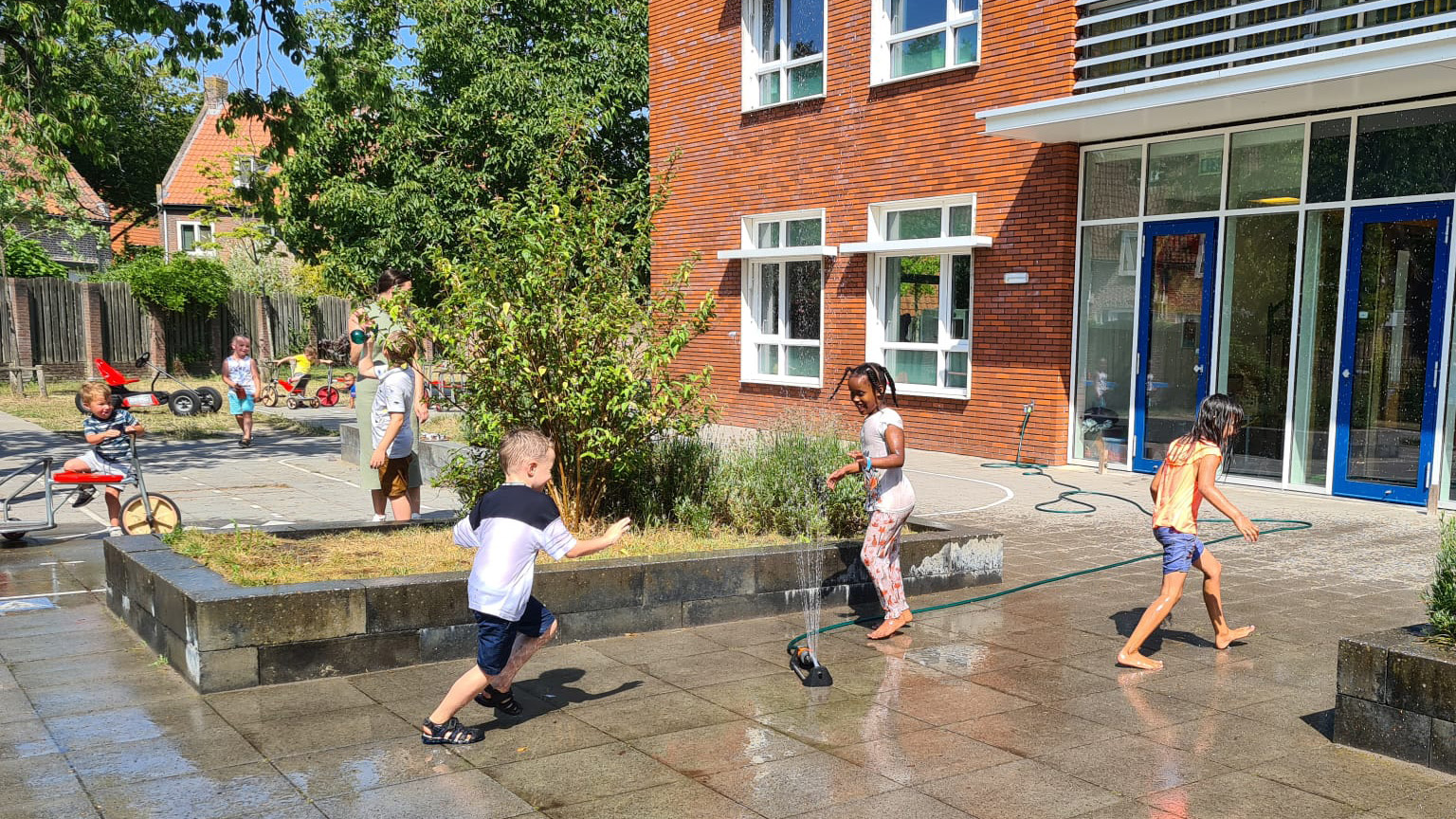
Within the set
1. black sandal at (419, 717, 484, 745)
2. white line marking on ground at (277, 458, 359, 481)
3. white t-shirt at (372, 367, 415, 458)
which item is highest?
white t-shirt at (372, 367, 415, 458)

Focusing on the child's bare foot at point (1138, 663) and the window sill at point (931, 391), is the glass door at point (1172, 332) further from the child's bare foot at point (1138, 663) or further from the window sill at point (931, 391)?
the child's bare foot at point (1138, 663)

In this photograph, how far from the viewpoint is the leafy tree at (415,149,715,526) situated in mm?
7469

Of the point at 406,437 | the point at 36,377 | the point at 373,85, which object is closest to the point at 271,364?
the point at 36,377

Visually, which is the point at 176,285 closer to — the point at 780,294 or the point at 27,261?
the point at 27,261

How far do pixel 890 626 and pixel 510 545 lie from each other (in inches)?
106

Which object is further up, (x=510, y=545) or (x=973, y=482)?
(x=510, y=545)

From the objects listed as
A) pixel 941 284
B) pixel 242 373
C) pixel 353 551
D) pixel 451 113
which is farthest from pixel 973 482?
pixel 451 113

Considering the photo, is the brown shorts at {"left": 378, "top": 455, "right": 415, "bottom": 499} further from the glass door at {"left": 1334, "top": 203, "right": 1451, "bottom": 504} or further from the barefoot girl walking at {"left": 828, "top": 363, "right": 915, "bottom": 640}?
the glass door at {"left": 1334, "top": 203, "right": 1451, "bottom": 504}

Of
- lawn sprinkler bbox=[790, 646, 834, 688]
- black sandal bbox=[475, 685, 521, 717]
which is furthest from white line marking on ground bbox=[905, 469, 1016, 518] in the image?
black sandal bbox=[475, 685, 521, 717]

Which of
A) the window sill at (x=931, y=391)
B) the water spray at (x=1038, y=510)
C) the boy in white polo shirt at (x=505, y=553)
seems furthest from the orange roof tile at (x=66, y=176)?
the boy in white polo shirt at (x=505, y=553)

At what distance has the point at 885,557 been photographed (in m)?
6.72

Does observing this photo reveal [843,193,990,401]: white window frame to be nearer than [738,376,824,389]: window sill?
Yes

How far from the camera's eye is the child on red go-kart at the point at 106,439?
9.04 m

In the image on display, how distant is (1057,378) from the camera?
557 inches
